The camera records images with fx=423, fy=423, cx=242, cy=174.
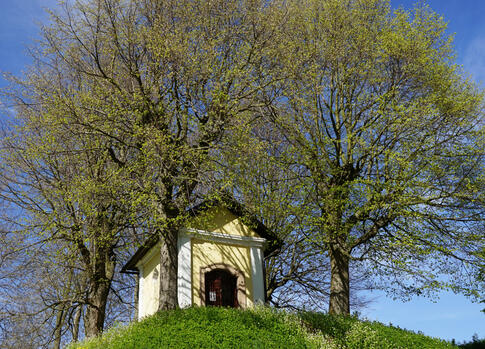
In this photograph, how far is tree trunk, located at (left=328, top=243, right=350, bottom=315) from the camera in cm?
1697

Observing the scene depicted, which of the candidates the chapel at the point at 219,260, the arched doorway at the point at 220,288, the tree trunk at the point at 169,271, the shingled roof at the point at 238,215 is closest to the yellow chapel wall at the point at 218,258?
the chapel at the point at 219,260

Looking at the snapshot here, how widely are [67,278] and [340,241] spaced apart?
45.6 ft

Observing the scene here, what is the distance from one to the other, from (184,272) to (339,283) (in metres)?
6.45

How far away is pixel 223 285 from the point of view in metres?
16.5

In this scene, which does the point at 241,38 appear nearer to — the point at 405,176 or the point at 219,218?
the point at 219,218

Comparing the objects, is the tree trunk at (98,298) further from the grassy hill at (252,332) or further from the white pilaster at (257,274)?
the white pilaster at (257,274)

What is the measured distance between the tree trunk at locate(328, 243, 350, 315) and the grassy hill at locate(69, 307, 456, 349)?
1.57m

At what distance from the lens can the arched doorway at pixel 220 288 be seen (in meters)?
16.1

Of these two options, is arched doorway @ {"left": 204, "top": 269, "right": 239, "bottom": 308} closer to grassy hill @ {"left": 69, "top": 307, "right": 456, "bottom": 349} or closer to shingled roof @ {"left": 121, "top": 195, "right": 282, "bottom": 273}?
shingled roof @ {"left": 121, "top": 195, "right": 282, "bottom": 273}

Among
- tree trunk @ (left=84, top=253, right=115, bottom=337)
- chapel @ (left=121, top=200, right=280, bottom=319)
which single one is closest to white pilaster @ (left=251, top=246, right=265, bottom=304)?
chapel @ (left=121, top=200, right=280, bottom=319)

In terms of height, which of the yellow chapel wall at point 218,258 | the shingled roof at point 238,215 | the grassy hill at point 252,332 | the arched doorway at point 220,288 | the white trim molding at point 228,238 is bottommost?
the grassy hill at point 252,332

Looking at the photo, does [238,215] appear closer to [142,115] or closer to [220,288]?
[220,288]

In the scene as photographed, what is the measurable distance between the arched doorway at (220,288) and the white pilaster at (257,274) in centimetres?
78

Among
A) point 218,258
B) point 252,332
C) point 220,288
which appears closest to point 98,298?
point 220,288
